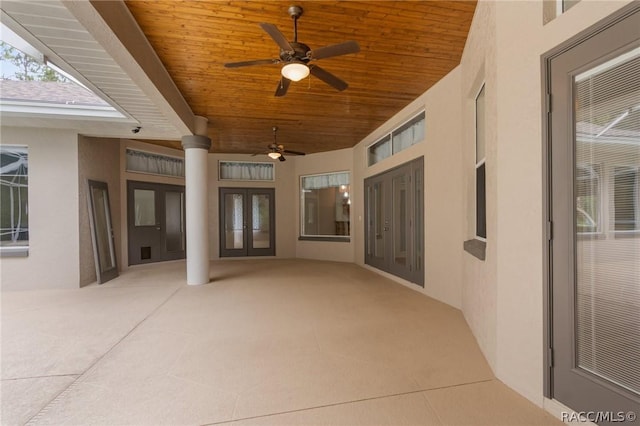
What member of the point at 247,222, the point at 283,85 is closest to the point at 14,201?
the point at 247,222

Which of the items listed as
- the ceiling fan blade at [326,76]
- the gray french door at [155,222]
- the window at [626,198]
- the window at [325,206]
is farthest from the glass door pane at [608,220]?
the gray french door at [155,222]

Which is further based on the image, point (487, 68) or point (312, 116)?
point (312, 116)

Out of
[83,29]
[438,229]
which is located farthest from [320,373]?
[83,29]

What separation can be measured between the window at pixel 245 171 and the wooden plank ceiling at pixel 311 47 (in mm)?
3072

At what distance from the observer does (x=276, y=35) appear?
96.3 inches

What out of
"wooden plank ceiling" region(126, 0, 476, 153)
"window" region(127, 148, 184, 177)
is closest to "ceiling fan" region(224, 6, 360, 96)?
"wooden plank ceiling" region(126, 0, 476, 153)

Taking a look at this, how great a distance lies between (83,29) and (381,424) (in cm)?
377

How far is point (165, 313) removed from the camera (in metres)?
3.93

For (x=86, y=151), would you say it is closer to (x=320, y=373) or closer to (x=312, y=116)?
(x=312, y=116)

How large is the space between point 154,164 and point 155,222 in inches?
60.3

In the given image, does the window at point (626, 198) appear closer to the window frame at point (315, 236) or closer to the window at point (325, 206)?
the window frame at point (315, 236)

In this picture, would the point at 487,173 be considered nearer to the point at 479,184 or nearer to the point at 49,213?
the point at 479,184
